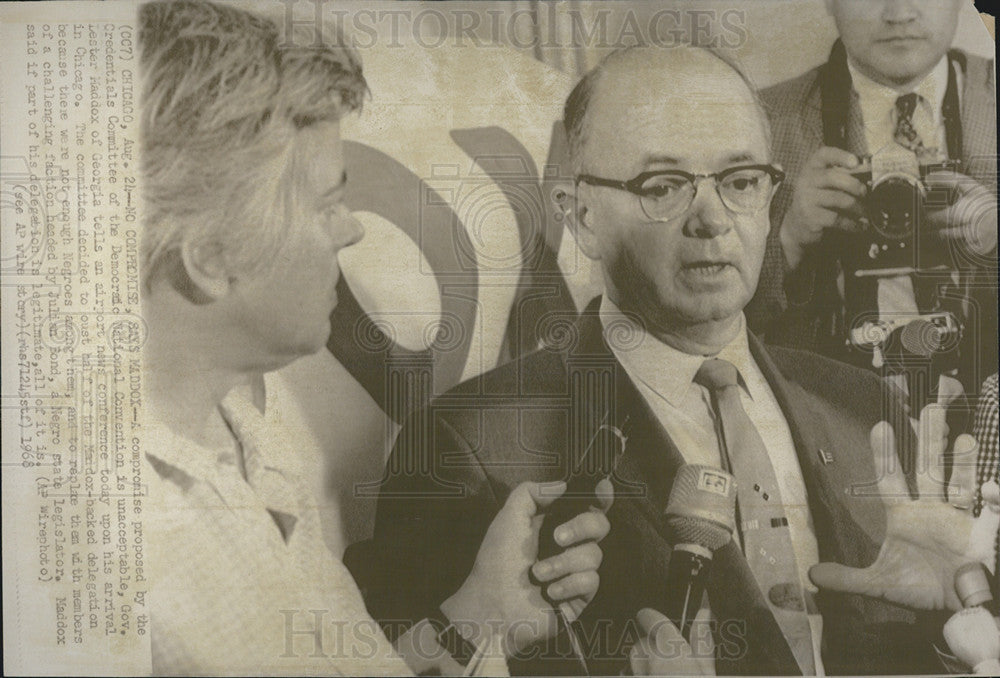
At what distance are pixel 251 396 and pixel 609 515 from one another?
148 cm

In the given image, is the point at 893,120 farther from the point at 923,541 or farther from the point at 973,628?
the point at 973,628

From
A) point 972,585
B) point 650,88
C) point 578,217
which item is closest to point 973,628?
point 972,585

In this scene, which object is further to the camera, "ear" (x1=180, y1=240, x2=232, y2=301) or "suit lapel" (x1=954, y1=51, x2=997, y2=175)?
"suit lapel" (x1=954, y1=51, x2=997, y2=175)

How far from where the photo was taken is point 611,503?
11.0 ft

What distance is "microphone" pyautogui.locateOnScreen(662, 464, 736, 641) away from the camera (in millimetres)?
3324

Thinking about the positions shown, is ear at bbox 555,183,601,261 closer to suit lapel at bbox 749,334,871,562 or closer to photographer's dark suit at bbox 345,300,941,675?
photographer's dark suit at bbox 345,300,941,675

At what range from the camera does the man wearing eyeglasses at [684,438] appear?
11.0 feet

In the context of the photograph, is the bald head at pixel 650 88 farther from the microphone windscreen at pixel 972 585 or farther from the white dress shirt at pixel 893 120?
the microphone windscreen at pixel 972 585

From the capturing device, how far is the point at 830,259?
11.2 ft

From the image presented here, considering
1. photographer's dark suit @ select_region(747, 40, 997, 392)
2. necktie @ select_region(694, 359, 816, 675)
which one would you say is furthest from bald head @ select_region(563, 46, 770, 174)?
necktie @ select_region(694, 359, 816, 675)

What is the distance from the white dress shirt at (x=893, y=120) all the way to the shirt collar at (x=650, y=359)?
819 millimetres

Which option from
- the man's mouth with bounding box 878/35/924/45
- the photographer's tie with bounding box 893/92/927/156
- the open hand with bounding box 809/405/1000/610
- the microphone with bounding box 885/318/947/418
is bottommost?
the open hand with bounding box 809/405/1000/610

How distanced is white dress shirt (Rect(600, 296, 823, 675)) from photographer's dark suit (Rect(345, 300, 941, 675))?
0.14 feet

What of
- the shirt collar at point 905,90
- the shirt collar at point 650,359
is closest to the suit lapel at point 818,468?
the shirt collar at point 650,359
